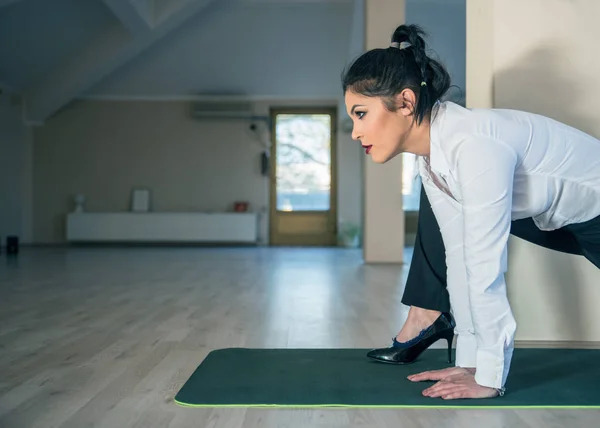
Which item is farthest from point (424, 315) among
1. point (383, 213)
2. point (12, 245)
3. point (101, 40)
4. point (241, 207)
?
point (241, 207)

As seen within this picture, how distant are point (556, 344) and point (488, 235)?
0.97 m

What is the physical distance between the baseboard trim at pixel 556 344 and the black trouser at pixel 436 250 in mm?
→ 442

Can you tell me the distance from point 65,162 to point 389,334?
27.4ft

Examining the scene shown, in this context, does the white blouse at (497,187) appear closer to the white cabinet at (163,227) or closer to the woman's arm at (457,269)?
the woman's arm at (457,269)

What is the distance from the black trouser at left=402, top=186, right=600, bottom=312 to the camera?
1.65 m

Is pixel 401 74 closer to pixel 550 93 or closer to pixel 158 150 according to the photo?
pixel 550 93

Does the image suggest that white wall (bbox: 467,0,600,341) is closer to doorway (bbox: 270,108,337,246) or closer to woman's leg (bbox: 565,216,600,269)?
woman's leg (bbox: 565,216,600,269)

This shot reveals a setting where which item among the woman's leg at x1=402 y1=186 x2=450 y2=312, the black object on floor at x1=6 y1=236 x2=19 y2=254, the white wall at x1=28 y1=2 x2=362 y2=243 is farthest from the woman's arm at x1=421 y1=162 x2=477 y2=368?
the white wall at x1=28 y1=2 x2=362 y2=243

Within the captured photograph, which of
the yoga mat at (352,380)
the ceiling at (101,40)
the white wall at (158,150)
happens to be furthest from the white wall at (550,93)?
the white wall at (158,150)

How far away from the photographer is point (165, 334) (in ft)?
7.55

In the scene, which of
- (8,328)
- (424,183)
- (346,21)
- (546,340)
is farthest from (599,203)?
(346,21)

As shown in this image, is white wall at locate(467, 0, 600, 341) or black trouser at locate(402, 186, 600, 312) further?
white wall at locate(467, 0, 600, 341)

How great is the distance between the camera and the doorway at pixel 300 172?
960 centimetres

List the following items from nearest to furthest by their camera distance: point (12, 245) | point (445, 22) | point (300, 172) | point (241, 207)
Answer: point (12, 245) < point (445, 22) < point (241, 207) < point (300, 172)
